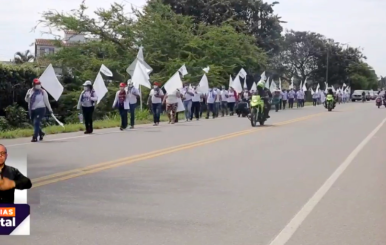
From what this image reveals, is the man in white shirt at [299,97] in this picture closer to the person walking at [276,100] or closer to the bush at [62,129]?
the person walking at [276,100]

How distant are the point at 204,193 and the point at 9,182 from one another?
4.25 metres

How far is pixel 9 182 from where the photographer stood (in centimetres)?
517

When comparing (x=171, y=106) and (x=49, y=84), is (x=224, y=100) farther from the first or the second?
(x=49, y=84)

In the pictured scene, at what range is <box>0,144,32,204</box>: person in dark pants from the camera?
16.5ft

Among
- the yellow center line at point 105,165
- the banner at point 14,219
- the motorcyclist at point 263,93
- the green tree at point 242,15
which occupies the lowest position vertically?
the yellow center line at point 105,165

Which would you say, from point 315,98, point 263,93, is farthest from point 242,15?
point 263,93

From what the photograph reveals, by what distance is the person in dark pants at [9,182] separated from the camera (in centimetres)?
503

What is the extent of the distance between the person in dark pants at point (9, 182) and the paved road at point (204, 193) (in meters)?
1.01

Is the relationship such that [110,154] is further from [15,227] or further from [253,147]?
[15,227]

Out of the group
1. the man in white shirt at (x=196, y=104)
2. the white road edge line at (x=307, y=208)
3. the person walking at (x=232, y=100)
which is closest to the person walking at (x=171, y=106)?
the man in white shirt at (x=196, y=104)

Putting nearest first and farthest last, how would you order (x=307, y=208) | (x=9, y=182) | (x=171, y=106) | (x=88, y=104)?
1. (x=9, y=182)
2. (x=307, y=208)
3. (x=88, y=104)
4. (x=171, y=106)

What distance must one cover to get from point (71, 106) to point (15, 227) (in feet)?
113

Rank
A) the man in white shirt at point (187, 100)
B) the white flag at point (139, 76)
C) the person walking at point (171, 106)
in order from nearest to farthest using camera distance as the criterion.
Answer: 1. the person walking at point (171, 106)
2. the white flag at point (139, 76)
3. the man in white shirt at point (187, 100)

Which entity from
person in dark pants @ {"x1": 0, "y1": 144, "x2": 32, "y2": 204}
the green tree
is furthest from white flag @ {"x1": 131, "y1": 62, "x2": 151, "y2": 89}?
the green tree
